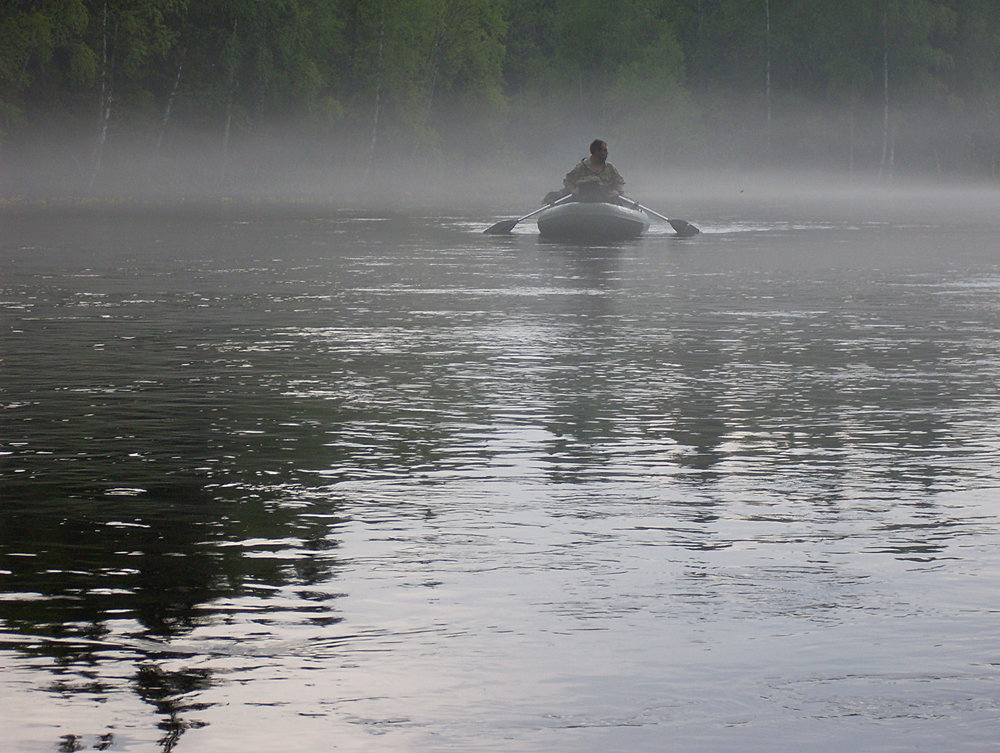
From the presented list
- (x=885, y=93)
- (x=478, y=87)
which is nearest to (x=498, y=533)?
(x=478, y=87)

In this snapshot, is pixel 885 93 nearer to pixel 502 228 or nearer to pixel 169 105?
pixel 169 105

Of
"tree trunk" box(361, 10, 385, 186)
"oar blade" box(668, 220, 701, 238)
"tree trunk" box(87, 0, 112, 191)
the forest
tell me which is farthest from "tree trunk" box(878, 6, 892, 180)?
"oar blade" box(668, 220, 701, 238)

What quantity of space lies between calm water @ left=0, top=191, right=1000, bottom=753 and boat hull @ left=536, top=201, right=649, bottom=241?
15.6 m

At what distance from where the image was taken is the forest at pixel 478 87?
68.9 m

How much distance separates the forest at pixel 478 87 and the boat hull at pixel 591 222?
30836 mm

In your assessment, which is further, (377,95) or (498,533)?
(377,95)

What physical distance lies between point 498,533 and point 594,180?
27.2 metres

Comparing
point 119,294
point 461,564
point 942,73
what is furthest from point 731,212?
point 461,564

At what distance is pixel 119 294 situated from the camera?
2095cm

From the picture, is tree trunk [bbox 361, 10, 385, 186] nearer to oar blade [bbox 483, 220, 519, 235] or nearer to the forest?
the forest

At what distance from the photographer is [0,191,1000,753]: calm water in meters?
4.98

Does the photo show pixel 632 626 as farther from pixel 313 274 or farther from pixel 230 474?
pixel 313 274

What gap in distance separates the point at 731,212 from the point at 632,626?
2022 inches

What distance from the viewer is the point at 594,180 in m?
34.2
